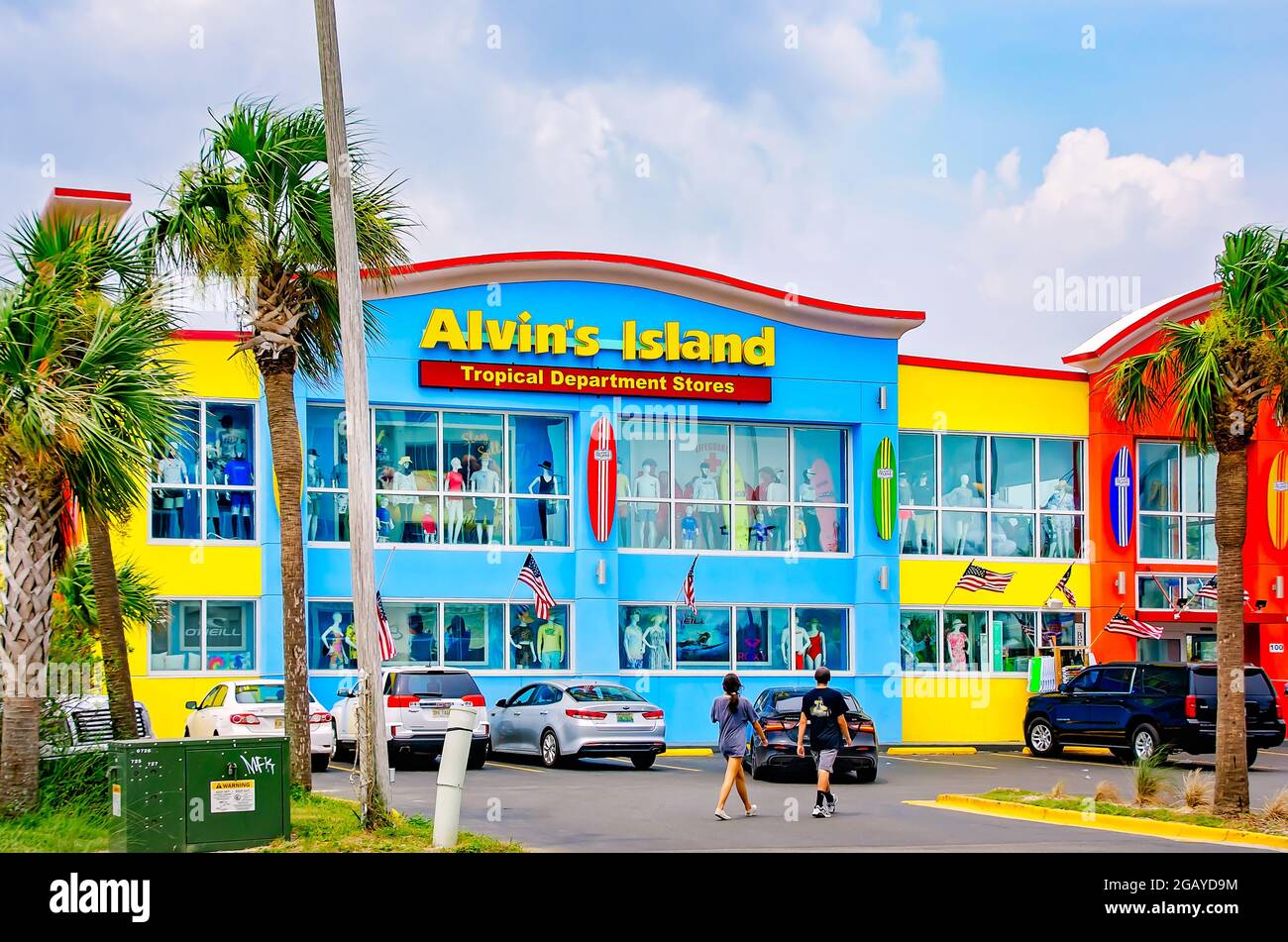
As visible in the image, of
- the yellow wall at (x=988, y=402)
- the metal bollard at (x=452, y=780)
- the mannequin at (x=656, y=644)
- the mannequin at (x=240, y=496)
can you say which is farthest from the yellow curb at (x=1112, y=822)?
the mannequin at (x=240, y=496)

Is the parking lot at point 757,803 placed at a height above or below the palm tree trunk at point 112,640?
below

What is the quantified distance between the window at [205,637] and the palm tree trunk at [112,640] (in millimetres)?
9663

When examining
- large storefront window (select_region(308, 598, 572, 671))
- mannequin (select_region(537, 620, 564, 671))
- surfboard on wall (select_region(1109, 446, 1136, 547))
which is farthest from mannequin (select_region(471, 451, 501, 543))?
surfboard on wall (select_region(1109, 446, 1136, 547))

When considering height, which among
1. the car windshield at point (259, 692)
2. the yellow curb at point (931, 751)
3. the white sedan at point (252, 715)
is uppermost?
the car windshield at point (259, 692)

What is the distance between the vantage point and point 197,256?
17094mm

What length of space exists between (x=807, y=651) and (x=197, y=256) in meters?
17.8

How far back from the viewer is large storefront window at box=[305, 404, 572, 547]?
1134 inches

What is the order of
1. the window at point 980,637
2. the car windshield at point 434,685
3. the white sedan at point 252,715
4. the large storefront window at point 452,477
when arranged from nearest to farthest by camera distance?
the white sedan at point 252,715
the car windshield at point 434,685
the large storefront window at point 452,477
the window at point 980,637

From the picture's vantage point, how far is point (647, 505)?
30.7m

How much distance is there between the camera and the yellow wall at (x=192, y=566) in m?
26.8

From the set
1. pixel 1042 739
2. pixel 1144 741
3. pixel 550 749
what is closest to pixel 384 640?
pixel 550 749

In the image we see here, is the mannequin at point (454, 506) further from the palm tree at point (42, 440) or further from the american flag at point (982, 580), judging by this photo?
the palm tree at point (42, 440)

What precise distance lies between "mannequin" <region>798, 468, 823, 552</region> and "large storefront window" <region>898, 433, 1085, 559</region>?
1.87 metres
